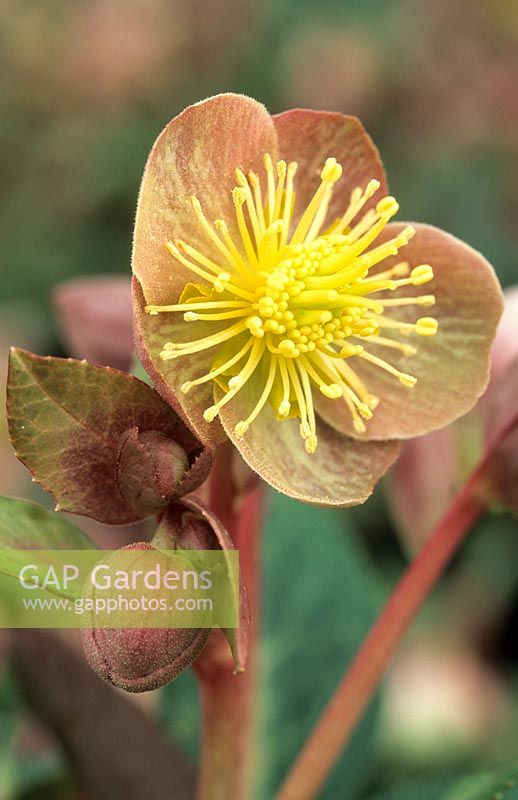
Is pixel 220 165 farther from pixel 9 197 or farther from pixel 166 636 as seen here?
pixel 9 197

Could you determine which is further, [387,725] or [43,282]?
[43,282]

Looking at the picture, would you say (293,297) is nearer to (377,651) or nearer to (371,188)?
(371,188)

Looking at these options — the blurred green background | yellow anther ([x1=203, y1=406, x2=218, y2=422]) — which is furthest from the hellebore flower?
the blurred green background

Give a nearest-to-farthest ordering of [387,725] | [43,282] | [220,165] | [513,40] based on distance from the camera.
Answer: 1. [220,165]
2. [387,725]
3. [43,282]
4. [513,40]

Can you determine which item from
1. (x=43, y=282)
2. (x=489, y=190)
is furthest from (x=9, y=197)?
(x=489, y=190)

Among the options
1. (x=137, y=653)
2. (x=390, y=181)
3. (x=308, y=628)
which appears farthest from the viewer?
(x=390, y=181)

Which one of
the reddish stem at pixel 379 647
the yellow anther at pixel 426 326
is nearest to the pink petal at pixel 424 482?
the reddish stem at pixel 379 647

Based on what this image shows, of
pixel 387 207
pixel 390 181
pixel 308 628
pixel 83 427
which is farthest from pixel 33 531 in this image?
pixel 390 181
